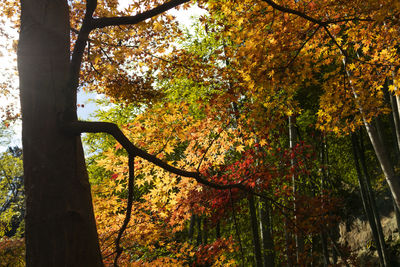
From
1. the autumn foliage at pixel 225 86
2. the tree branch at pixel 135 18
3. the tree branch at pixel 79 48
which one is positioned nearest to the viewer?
the tree branch at pixel 79 48

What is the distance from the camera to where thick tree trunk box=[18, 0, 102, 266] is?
1.49 meters

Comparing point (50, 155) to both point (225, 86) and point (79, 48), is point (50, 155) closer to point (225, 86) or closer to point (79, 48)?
point (79, 48)

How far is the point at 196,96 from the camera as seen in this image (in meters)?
10.6

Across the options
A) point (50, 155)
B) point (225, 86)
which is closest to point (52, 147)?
point (50, 155)

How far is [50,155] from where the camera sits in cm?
161

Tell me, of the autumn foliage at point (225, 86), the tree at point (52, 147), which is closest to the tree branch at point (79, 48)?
the tree at point (52, 147)

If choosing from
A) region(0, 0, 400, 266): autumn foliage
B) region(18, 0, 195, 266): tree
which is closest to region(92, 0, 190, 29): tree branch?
region(18, 0, 195, 266): tree

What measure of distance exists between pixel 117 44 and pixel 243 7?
7.59 feet

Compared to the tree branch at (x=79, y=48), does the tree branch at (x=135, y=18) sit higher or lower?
higher

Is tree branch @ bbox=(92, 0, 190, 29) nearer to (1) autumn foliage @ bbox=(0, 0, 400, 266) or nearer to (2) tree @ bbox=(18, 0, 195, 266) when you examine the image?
(2) tree @ bbox=(18, 0, 195, 266)

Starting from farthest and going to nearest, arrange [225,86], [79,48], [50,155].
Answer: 1. [225,86]
2. [79,48]
3. [50,155]

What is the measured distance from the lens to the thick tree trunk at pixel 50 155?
1.49 meters

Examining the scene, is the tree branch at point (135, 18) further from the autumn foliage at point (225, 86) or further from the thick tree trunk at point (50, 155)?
the autumn foliage at point (225, 86)

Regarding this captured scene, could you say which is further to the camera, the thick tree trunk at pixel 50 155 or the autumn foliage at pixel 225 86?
the autumn foliage at pixel 225 86
